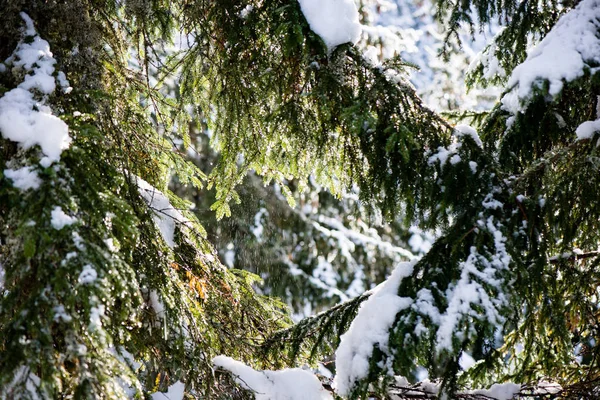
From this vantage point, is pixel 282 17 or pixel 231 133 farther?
pixel 231 133

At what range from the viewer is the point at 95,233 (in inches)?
59.5

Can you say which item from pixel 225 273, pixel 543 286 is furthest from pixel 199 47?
pixel 543 286

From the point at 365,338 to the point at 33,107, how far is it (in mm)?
1382

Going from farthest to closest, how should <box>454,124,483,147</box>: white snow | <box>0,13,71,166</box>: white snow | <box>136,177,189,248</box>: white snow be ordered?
<box>136,177,189,248</box>: white snow → <box>454,124,483,147</box>: white snow → <box>0,13,71,166</box>: white snow

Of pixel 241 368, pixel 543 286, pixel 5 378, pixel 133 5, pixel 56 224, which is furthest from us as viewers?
pixel 133 5

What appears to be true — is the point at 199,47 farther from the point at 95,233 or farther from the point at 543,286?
the point at 543,286

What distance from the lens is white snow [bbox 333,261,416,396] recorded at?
181cm

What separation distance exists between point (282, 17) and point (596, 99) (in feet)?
4.91

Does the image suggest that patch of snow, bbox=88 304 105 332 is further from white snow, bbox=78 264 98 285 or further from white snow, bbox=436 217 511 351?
white snow, bbox=436 217 511 351

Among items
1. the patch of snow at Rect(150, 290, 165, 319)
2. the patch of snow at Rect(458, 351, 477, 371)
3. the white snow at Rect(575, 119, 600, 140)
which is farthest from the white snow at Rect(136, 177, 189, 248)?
the white snow at Rect(575, 119, 600, 140)

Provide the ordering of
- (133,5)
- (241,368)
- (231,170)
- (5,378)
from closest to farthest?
1. (5,378)
2. (241,368)
3. (133,5)
4. (231,170)

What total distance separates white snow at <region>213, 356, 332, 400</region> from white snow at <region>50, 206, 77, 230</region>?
1064mm

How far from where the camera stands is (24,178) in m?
1.53

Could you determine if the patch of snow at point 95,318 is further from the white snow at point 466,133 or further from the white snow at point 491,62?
the white snow at point 491,62
